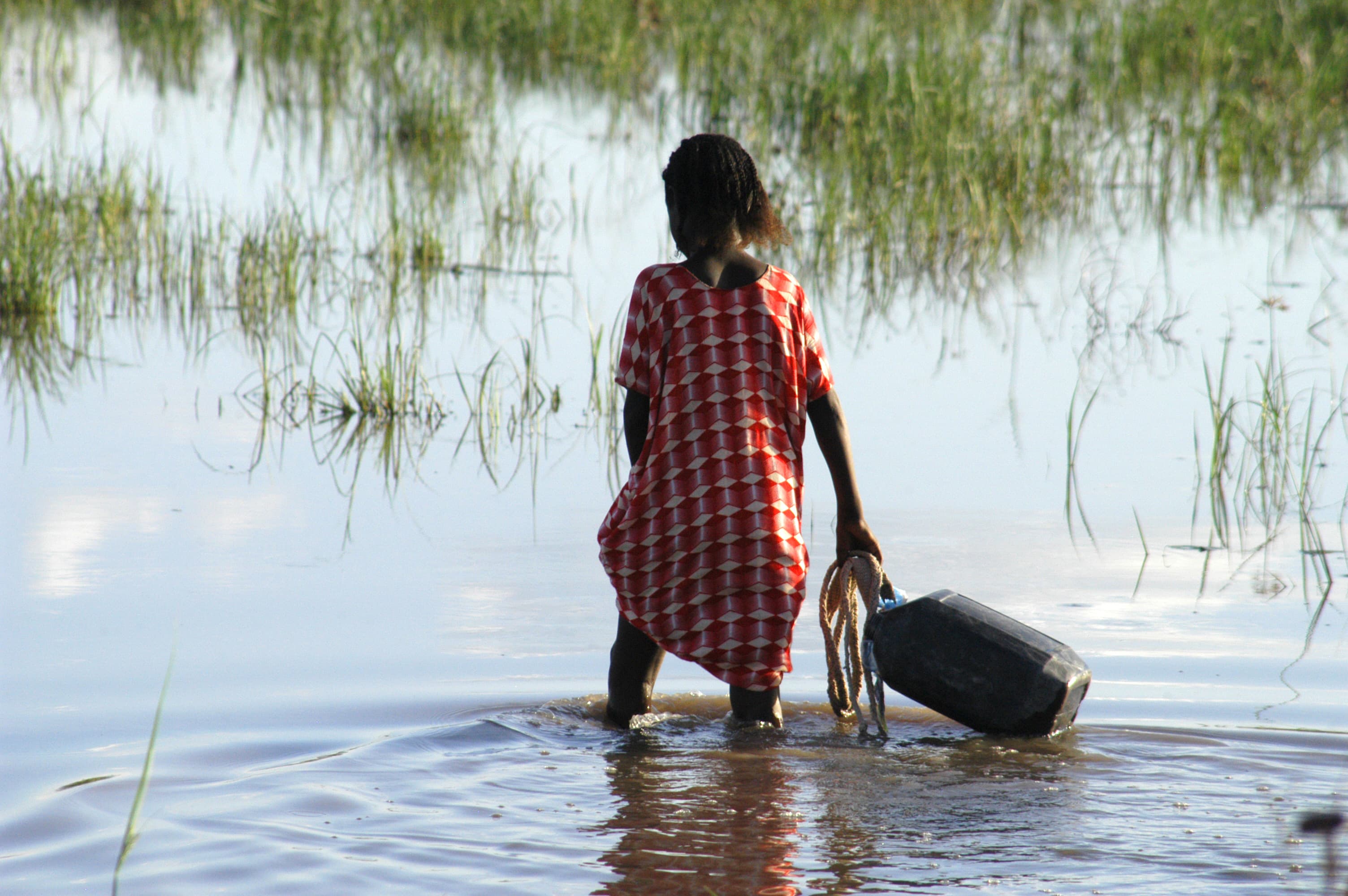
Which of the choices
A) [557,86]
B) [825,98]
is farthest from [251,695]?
[557,86]

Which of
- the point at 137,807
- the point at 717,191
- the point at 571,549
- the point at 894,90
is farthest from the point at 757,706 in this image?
the point at 894,90

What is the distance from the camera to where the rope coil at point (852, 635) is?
3361mm

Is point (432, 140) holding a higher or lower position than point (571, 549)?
higher

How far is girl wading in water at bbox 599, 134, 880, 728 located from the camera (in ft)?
10.4

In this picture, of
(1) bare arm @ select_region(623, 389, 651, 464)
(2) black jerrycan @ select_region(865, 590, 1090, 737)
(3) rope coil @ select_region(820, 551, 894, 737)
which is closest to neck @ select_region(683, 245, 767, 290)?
(1) bare arm @ select_region(623, 389, 651, 464)

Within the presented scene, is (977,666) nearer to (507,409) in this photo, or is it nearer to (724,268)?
(724,268)

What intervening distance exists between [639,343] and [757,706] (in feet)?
2.52

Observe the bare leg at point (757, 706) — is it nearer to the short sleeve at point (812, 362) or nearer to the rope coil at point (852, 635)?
the rope coil at point (852, 635)

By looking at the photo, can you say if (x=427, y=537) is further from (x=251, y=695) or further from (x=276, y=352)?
(x=276, y=352)

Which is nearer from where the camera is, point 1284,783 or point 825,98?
point 1284,783

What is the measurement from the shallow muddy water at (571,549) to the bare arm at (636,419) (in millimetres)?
578

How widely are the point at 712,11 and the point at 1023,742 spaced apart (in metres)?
10.8

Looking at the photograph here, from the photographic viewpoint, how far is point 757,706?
3324 mm

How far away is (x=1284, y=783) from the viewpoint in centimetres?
306
